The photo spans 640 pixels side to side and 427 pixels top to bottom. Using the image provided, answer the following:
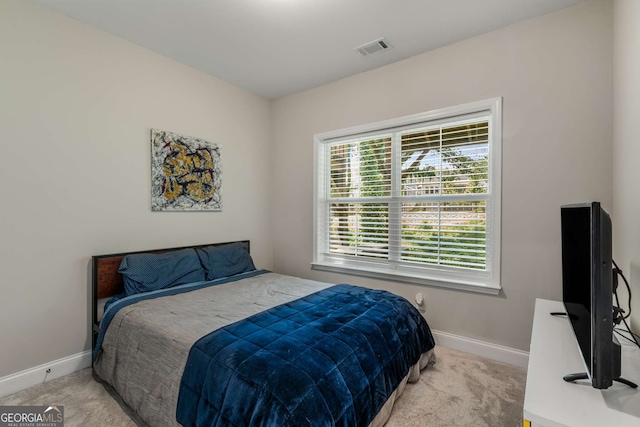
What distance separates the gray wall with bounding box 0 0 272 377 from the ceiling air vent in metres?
1.76

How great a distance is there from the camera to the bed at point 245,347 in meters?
1.34

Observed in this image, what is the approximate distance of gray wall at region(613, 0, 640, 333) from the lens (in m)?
1.54

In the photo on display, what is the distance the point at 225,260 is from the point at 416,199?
6.79 ft

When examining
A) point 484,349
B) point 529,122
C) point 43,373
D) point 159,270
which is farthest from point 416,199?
point 43,373

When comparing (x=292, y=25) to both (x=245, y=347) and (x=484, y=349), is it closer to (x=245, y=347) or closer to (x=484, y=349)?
(x=245, y=347)

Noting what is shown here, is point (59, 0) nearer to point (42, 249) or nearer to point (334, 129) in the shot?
point (42, 249)

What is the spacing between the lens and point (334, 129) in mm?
3443

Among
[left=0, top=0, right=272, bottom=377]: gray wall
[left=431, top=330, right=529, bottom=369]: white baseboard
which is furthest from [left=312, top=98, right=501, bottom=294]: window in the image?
[left=0, top=0, right=272, bottom=377]: gray wall

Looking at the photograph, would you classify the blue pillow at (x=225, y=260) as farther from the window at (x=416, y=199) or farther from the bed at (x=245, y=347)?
the window at (x=416, y=199)

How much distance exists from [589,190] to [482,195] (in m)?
0.69

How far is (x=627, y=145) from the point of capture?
172 cm

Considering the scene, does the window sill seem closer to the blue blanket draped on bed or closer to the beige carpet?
the beige carpet

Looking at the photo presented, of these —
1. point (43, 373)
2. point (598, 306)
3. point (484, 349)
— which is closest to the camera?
point (598, 306)

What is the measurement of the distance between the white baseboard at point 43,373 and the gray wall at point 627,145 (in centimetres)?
364
